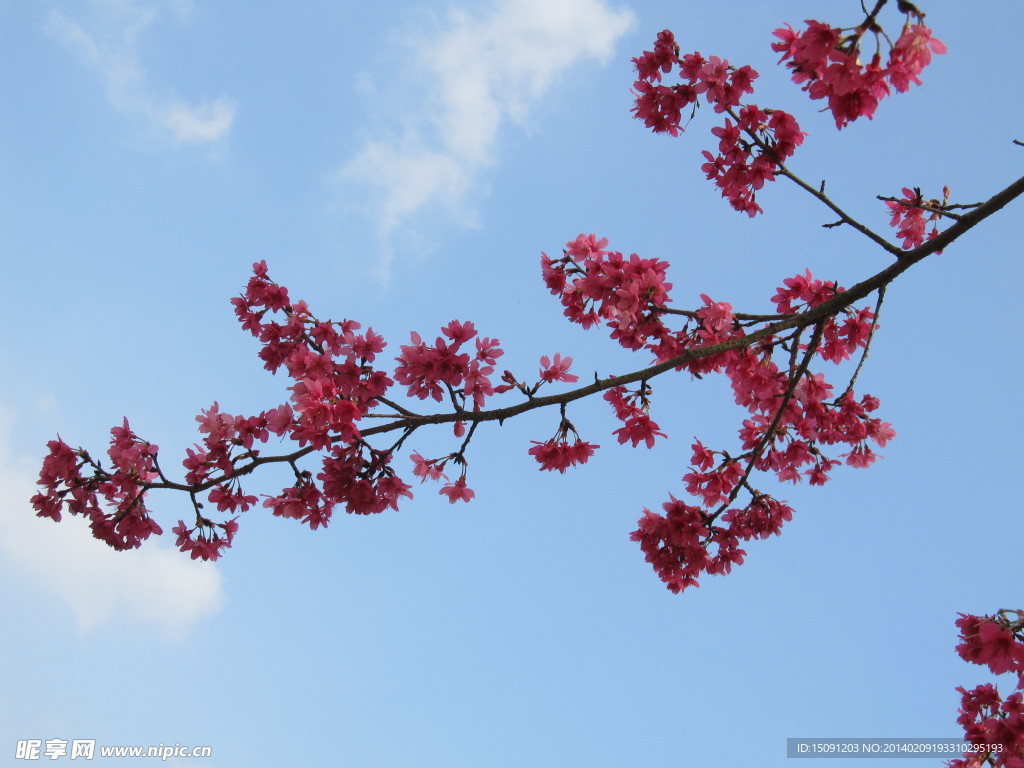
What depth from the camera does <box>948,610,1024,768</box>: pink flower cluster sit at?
4.63 metres

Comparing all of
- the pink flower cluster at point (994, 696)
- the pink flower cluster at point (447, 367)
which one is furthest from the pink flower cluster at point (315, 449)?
the pink flower cluster at point (994, 696)

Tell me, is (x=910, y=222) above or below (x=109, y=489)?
above

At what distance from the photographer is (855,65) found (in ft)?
12.3

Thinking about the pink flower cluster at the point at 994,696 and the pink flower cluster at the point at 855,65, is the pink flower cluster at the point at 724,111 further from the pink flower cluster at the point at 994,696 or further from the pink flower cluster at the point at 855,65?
the pink flower cluster at the point at 994,696

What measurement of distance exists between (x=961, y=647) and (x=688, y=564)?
→ 2.38m

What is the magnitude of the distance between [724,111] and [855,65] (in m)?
2.34

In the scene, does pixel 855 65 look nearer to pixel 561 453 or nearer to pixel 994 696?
pixel 561 453

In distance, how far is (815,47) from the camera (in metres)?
3.80

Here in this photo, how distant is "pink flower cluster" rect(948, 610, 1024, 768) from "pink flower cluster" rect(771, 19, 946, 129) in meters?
3.41

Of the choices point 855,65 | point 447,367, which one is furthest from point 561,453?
point 855,65

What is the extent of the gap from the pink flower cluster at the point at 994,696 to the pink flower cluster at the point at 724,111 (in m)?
3.62

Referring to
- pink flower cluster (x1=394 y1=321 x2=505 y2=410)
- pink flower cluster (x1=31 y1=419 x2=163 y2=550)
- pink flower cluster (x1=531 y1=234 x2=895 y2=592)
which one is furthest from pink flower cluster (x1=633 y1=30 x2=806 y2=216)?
pink flower cluster (x1=31 y1=419 x2=163 y2=550)

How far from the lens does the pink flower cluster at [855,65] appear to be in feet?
12.1

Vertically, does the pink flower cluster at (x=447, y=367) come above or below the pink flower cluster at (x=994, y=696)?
above
